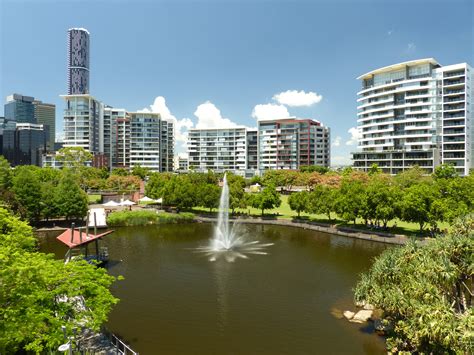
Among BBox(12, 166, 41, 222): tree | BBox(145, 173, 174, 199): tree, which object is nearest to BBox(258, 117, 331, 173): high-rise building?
BBox(145, 173, 174, 199): tree

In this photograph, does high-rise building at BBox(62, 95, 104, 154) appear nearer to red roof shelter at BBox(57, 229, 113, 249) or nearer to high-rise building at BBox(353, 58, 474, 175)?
high-rise building at BBox(353, 58, 474, 175)

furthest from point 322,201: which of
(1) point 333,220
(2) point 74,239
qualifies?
(2) point 74,239

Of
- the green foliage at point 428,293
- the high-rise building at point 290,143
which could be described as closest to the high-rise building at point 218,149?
the high-rise building at point 290,143

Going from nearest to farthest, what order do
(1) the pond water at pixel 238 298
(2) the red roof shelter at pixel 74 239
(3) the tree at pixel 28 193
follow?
(1) the pond water at pixel 238 298
(2) the red roof shelter at pixel 74 239
(3) the tree at pixel 28 193

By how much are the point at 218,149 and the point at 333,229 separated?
126 meters

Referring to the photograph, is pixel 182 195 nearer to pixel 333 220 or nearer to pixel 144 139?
pixel 333 220

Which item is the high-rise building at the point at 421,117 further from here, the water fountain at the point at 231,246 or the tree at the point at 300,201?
the water fountain at the point at 231,246

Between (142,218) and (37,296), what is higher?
(37,296)

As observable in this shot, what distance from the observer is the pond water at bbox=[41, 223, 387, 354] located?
21812mm

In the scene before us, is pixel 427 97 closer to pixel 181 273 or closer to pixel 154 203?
pixel 154 203

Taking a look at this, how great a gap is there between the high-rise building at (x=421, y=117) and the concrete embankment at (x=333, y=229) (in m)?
67.5

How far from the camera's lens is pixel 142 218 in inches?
2441

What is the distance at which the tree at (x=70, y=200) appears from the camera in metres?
56.9

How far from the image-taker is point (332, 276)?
34.4m
